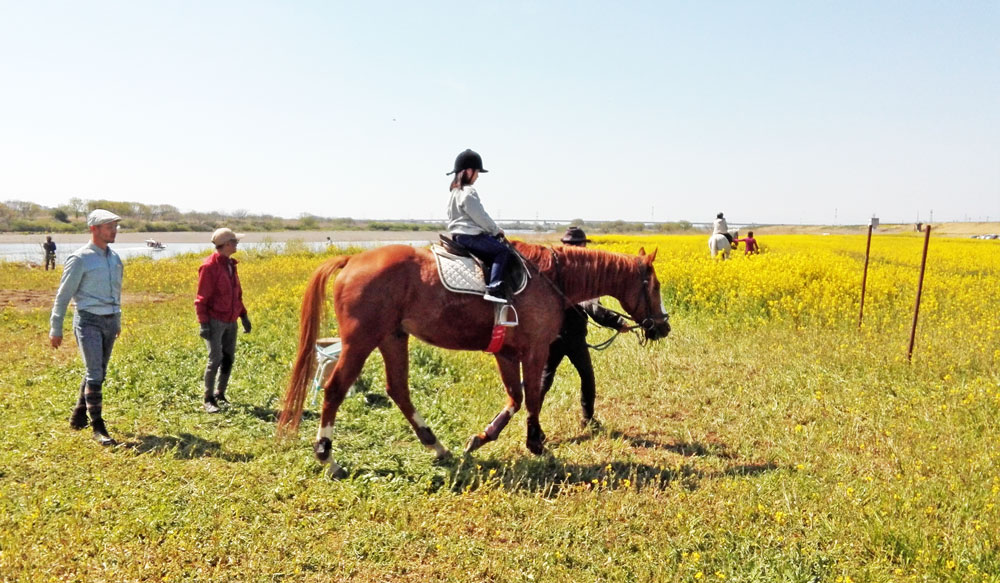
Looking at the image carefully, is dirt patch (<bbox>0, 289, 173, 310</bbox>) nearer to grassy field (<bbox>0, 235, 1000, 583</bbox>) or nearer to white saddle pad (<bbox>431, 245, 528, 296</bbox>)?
grassy field (<bbox>0, 235, 1000, 583</bbox>)

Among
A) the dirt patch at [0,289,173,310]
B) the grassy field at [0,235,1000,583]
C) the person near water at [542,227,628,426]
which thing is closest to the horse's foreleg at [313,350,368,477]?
the grassy field at [0,235,1000,583]

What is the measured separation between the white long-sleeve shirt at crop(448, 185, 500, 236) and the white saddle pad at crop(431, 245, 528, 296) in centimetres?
22

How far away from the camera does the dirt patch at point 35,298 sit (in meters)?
14.5

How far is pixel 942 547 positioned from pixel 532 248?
11.5ft

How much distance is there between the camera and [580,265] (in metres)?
5.51

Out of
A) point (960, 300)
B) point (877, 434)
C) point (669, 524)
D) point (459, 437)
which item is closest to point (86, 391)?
point (459, 437)

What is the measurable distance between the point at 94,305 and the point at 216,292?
4.30 feet

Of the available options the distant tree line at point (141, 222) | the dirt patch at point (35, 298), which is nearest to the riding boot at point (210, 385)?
the dirt patch at point (35, 298)

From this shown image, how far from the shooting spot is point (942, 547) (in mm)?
3471

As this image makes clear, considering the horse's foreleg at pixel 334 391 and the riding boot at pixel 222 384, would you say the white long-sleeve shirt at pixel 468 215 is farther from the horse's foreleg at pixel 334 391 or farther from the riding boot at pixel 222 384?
the riding boot at pixel 222 384

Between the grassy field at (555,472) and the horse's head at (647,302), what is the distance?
1.01 m

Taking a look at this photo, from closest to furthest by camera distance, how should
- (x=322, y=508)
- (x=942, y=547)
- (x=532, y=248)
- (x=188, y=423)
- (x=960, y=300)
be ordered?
1. (x=942, y=547)
2. (x=322, y=508)
3. (x=532, y=248)
4. (x=188, y=423)
5. (x=960, y=300)

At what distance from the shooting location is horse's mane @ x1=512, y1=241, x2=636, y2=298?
17.6ft

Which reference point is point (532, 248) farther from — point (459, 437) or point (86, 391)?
point (86, 391)
